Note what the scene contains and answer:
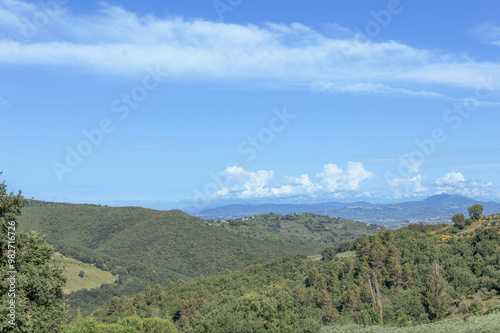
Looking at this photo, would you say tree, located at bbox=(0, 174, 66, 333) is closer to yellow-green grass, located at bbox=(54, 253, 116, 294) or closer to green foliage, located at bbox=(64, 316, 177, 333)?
green foliage, located at bbox=(64, 316, 177, 333)

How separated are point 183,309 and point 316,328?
181ft

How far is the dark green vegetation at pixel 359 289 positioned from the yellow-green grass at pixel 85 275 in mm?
51337

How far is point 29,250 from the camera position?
23609 millimetres

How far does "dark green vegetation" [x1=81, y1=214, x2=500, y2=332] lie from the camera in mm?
38688

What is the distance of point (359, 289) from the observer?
210 feet

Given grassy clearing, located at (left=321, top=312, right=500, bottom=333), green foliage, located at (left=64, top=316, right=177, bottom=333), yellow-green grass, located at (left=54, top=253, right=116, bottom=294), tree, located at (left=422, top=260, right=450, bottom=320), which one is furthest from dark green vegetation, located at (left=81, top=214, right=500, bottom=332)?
yellow-green grass, located at (left=54, top=253, right=116, bottom=294)

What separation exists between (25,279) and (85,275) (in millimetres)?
140298

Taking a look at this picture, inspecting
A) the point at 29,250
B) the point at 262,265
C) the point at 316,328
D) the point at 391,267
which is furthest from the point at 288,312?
the point at 262,265

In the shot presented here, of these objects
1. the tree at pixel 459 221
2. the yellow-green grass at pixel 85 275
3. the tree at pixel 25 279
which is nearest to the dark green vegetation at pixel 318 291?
Result: the tree at pixel 25 279

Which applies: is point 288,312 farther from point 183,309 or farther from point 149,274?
point 149,274

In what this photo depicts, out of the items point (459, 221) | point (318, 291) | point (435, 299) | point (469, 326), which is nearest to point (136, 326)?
point (318, 291)

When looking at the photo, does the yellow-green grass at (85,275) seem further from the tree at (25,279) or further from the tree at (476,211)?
the tree at (25,279)

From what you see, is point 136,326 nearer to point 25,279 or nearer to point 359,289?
point 359,289

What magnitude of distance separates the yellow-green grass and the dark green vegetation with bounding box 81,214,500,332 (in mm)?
51337
